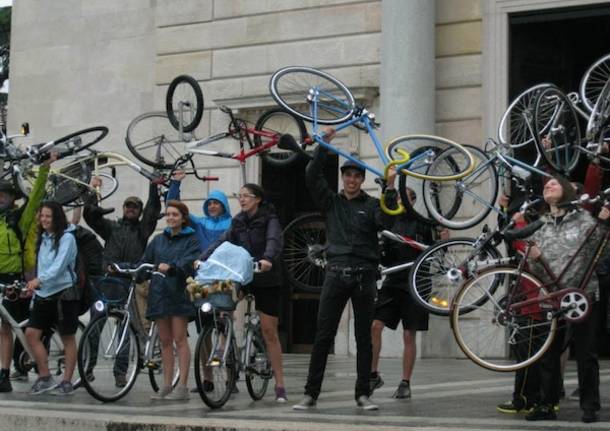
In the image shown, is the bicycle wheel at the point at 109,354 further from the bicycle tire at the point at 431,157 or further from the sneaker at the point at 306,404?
the bicycle tire at the point at 431,157

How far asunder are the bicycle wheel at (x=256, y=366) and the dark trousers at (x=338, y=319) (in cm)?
97

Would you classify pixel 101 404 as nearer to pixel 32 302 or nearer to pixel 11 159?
pixel 32 302

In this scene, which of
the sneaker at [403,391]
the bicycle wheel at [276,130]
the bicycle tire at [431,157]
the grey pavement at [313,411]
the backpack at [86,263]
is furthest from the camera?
the bicycle wheel at [276,130]

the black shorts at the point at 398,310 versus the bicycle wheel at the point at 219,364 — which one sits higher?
the black shorts at the point at 398,310

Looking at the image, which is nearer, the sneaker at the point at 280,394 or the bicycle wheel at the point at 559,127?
the sneaker at the point at 280,394

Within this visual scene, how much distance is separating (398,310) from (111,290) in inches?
108

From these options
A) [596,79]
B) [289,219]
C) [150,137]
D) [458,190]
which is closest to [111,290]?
[458,190]

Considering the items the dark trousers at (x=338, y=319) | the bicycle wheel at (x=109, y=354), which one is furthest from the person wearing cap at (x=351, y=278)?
the bicycle wheel at (x=109, y=354)

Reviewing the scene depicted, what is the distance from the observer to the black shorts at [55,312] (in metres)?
12.2

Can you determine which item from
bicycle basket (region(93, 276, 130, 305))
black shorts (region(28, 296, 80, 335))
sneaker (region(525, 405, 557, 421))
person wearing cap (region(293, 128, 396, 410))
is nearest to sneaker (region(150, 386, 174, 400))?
bicycle basket (region(93, 276, 130, 305))

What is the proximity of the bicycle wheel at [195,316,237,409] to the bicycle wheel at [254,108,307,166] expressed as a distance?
5312mm

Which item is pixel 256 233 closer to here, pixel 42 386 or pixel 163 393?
pixel 163 393

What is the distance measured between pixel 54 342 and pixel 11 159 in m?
2.65

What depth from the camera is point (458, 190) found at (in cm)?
1305
